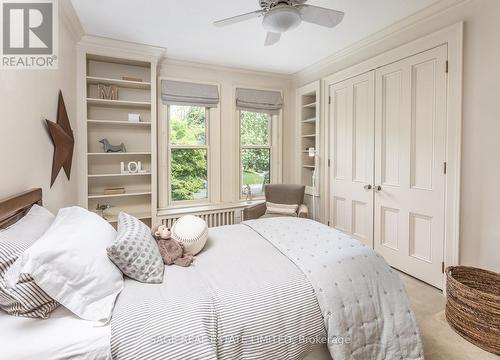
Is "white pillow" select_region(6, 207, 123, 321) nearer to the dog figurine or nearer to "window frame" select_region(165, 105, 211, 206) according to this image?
the dog figurine

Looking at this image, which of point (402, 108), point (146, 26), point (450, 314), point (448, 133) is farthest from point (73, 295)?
point (402, 108)

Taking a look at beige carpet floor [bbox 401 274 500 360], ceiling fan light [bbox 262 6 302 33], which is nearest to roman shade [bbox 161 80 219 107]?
ceiling fan light [bbox 262 6 302 33]

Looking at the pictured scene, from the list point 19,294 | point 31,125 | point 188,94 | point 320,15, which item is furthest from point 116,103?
point 19,294

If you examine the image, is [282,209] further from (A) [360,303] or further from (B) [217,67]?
(A) [360,303]

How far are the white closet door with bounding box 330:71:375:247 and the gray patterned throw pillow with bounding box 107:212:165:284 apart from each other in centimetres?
252

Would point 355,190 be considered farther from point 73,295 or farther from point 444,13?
point 73,295

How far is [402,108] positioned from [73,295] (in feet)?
9.83

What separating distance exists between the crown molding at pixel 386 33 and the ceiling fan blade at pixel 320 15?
3.64ft

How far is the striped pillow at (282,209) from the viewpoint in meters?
3.62

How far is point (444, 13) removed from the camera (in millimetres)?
2338

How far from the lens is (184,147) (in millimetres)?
3818

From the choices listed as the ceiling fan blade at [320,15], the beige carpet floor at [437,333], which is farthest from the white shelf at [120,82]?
the beige carpet floor at [437,333]

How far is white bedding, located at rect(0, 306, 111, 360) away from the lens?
93 cm

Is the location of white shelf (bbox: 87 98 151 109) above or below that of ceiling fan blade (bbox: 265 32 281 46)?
below
